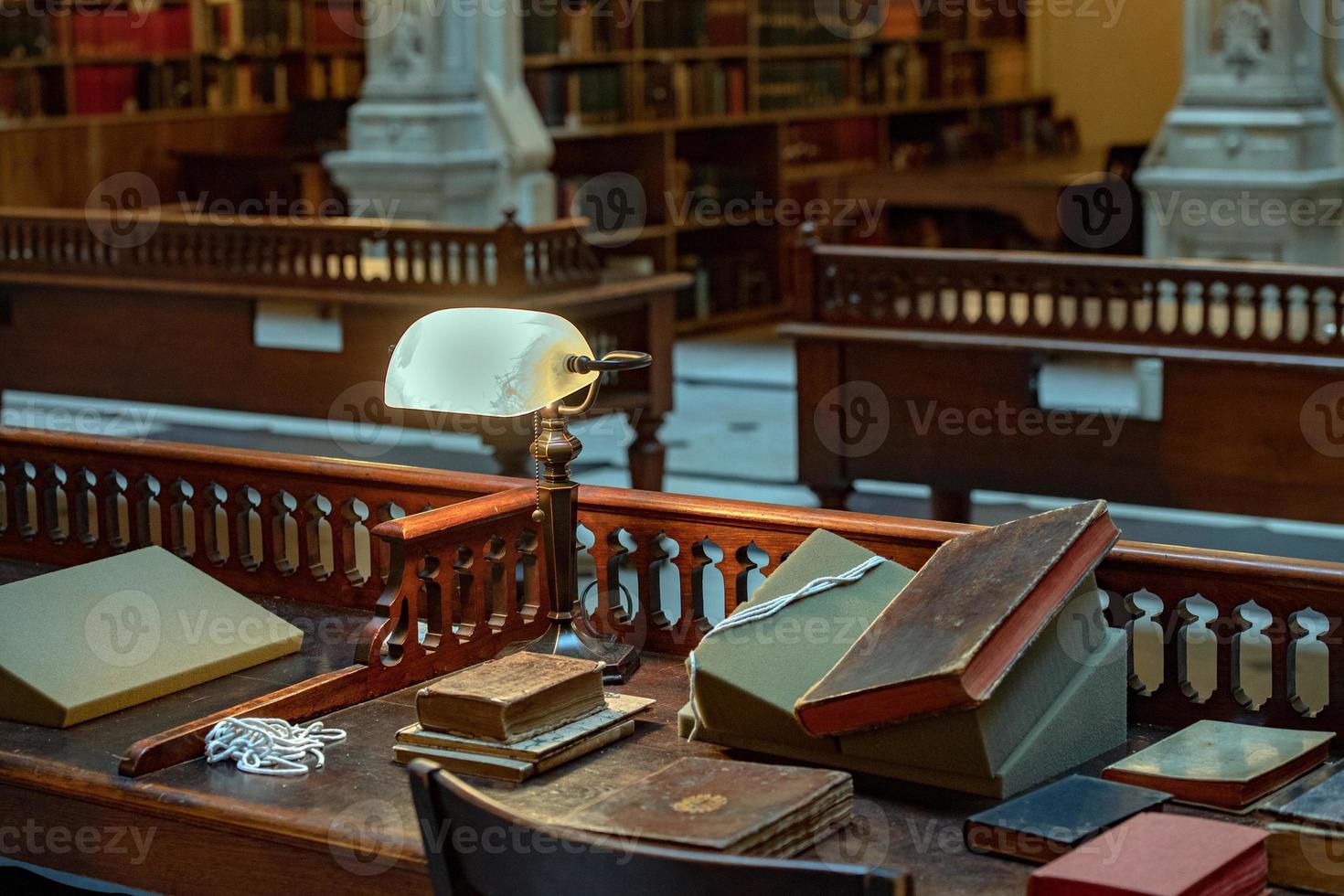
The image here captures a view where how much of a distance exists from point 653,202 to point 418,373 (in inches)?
327

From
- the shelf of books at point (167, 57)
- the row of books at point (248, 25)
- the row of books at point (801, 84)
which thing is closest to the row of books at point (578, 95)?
the row of books at point (801, 84)

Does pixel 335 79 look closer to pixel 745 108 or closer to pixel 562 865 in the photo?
pixel 745 108

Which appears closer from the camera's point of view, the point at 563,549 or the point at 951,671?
the point at 951,671

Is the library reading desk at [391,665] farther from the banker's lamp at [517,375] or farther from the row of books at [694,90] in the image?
the row of books at [694,90]

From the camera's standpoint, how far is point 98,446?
10.3 ft

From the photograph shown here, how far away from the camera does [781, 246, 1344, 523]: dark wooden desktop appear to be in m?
4.69

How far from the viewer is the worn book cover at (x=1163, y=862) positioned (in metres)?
1.70

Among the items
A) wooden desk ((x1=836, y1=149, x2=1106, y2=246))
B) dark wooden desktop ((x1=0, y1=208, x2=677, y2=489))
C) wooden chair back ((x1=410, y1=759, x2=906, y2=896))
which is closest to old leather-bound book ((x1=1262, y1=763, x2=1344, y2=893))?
wooden chair back ((x1=410, y1=759, x2=906, y2=896))

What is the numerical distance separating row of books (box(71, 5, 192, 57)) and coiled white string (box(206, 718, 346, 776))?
26.9 ft

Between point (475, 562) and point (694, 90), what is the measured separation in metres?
8.27

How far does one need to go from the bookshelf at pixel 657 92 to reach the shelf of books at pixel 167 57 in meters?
0.01

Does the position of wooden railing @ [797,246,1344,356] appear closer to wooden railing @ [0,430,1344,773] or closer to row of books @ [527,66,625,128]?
wooden railing @ [0,430,1344,773]

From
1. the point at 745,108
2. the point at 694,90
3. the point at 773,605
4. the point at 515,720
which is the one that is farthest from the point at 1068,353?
the point at 745,108

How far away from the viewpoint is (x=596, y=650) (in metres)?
2.52
